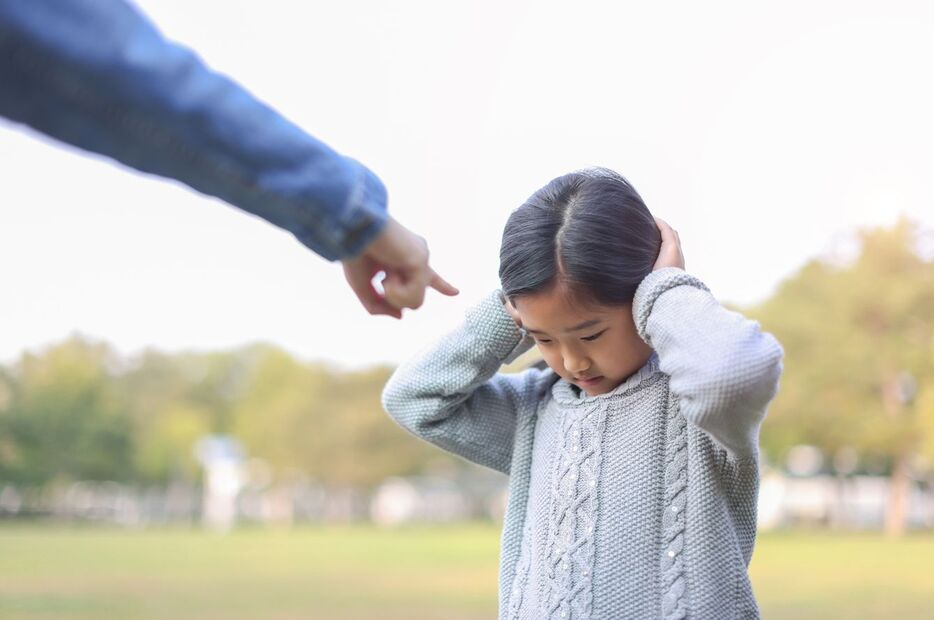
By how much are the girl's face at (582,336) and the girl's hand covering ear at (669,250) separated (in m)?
0.08

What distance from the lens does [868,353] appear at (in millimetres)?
22797

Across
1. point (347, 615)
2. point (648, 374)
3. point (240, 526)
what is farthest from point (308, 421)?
point (648, 374)

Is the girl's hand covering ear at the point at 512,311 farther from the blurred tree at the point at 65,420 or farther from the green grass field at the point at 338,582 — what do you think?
the blurred tree at the point at 65,420

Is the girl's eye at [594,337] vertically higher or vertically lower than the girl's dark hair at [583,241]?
lower

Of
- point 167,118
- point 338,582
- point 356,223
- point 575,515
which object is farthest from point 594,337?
point 338,582

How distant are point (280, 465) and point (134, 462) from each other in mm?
5291

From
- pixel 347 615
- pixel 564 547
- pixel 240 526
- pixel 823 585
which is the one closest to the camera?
pixel 564 547

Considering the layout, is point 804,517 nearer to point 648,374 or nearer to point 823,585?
point 823,585

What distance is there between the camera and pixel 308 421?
115 feet

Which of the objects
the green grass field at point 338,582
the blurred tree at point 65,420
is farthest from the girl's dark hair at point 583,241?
the blurred tree at point 65,420

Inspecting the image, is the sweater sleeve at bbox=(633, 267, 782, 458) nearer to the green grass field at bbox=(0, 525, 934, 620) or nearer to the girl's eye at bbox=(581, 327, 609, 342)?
the girl's eye at bbox=(581, 327, 609, 342)

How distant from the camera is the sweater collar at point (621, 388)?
149 centimetres

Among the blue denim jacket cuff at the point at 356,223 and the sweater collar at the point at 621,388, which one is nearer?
the blue denim jacket cuff at the point at 356,223

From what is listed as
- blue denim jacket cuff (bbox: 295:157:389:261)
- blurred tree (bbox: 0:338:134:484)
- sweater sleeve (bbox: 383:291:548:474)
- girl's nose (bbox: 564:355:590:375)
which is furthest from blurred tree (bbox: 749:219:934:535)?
blue denim jacket cuff (bbox: 295:157:389:261)
